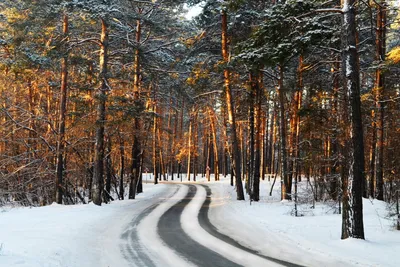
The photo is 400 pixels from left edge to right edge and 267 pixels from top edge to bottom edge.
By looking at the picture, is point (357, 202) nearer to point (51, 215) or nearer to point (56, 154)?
point (51, 215)

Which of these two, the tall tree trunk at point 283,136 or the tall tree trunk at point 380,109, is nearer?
the tall tree trunk at point 380,109

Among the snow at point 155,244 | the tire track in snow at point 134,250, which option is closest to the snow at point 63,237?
the tire track in snow at point 134,250

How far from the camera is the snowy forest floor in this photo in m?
6.48

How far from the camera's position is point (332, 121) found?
13.3 meters

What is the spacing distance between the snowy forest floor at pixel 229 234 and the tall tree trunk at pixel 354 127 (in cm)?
61

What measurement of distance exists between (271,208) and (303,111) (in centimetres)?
467

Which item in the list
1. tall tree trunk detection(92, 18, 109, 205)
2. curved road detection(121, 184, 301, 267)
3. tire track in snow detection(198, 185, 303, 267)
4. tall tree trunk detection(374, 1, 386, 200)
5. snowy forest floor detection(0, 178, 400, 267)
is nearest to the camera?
snowy forest floor detection(0, 178, 400, 267)

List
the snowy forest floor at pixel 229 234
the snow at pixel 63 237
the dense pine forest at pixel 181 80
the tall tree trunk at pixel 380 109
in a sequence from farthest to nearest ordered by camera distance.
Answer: the tall tree trunk at pixel 380 109, the dense pine forest at pixel 181 80, the snowy forest floor at pixel 229 234, the snow at pixel 63 237

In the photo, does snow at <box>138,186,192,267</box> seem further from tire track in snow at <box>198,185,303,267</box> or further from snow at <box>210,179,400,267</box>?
snow at <box>210,179,400,267</box>

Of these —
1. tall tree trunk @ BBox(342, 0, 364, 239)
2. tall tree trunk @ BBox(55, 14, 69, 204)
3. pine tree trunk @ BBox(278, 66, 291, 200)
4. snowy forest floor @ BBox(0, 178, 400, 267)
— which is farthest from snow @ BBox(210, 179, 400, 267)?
tall tree trunk @ BBox(55, 14, 69, 204)

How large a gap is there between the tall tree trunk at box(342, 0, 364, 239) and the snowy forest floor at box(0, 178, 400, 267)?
0.61m

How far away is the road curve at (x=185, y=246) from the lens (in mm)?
6621

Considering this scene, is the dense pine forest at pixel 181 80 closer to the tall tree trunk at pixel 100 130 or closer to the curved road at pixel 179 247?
the tall tree trunk at pixel 100 130

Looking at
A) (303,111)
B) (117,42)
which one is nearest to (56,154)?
(117,42)
